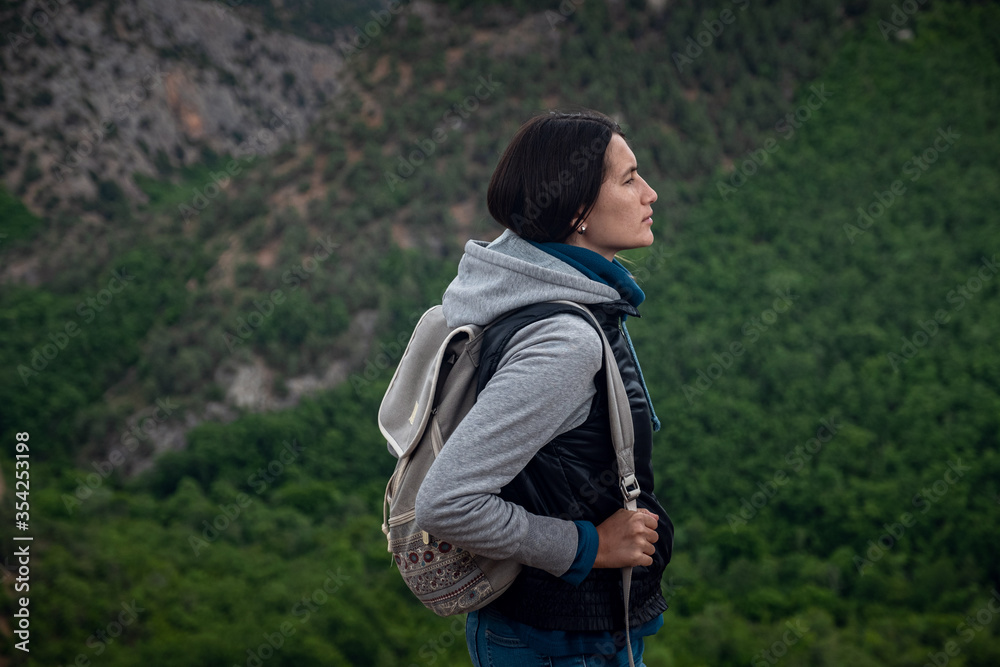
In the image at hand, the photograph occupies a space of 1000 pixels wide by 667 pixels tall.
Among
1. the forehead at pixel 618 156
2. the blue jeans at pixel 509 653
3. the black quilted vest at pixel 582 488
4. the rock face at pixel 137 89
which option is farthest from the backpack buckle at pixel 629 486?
the rock face at pixel 137 89

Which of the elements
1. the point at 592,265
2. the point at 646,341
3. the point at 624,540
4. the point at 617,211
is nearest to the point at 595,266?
the point at 592,265

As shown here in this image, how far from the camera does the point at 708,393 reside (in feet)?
55.7

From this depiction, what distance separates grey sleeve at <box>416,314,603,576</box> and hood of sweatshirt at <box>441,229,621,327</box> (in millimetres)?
99

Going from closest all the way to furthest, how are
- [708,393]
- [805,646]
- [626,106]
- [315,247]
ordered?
[805,646] → [708,393] → [315,247] → [626,106]

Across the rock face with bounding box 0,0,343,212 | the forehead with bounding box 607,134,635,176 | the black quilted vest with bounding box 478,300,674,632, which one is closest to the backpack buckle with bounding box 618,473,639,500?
the black quilted vest with bounding box 478,300,674,632

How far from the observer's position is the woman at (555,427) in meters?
1.42

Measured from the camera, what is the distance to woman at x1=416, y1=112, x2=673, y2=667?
1.42 meters

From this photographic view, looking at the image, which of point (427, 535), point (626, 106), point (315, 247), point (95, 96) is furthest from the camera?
point (95, 96)

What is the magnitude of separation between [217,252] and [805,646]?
1617 cm

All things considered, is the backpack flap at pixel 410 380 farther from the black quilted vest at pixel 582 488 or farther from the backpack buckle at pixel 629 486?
the backpack buckle at pixel 629 486

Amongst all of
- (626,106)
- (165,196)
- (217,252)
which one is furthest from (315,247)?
(165,196)

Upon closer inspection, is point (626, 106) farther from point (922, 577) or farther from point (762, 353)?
point (922, 577)

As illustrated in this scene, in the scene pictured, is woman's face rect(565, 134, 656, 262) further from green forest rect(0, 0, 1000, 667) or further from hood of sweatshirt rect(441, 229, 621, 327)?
green forest rect(0, 0, 1000, 667)

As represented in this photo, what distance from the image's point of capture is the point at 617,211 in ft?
5.57
